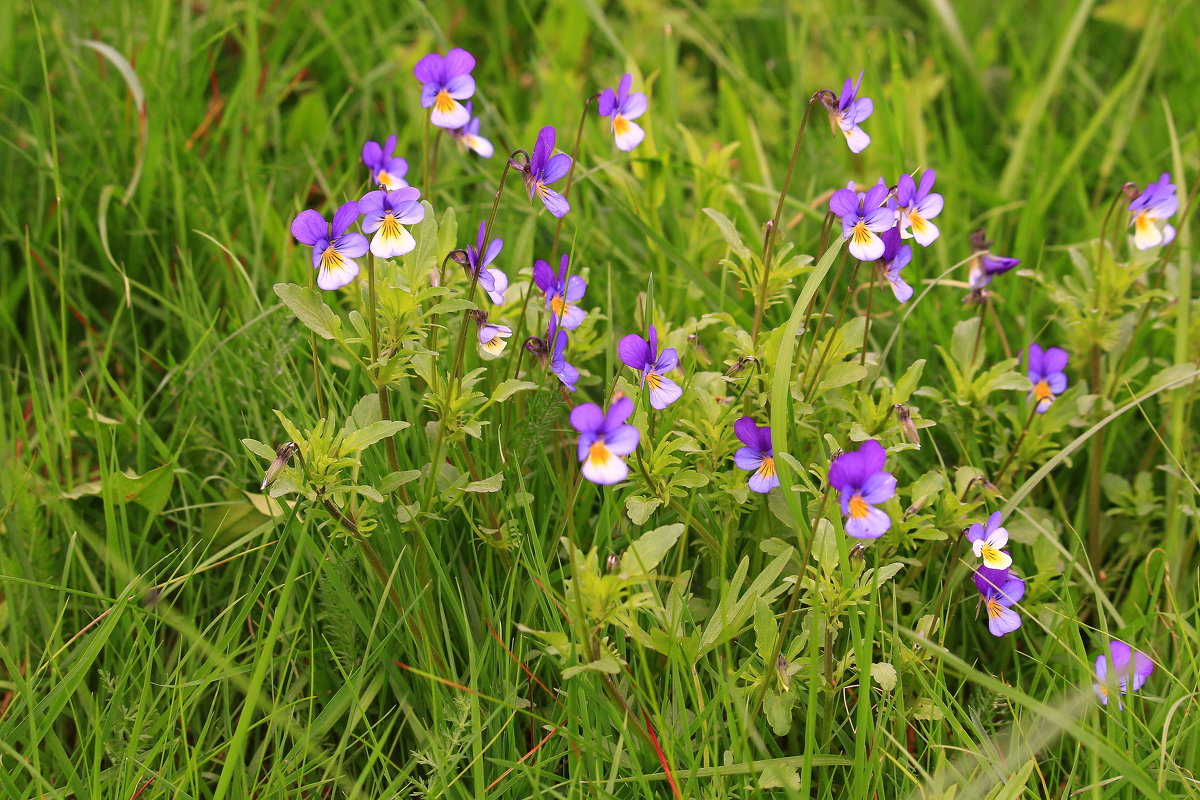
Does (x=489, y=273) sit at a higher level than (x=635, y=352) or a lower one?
higher

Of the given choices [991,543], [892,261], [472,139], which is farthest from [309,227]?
[991,543]

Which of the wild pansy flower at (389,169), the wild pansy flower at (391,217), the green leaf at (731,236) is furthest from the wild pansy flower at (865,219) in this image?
the wild pansy flower at (389,169)

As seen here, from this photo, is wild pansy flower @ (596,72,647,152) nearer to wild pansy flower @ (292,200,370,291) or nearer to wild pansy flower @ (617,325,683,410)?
wild pansy flower @ (617,325,683,410)

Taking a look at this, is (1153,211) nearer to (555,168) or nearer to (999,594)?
(999,594)

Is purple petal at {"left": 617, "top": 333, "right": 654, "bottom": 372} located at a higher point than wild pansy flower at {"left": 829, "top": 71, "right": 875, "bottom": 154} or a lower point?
lower

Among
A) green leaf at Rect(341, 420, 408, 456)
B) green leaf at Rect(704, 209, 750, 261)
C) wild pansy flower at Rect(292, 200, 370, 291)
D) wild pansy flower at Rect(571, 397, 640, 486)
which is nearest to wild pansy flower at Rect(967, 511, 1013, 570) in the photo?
green leaf at Rect(704, 209, 750, 261)

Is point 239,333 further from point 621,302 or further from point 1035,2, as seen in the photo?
point 1035,2
